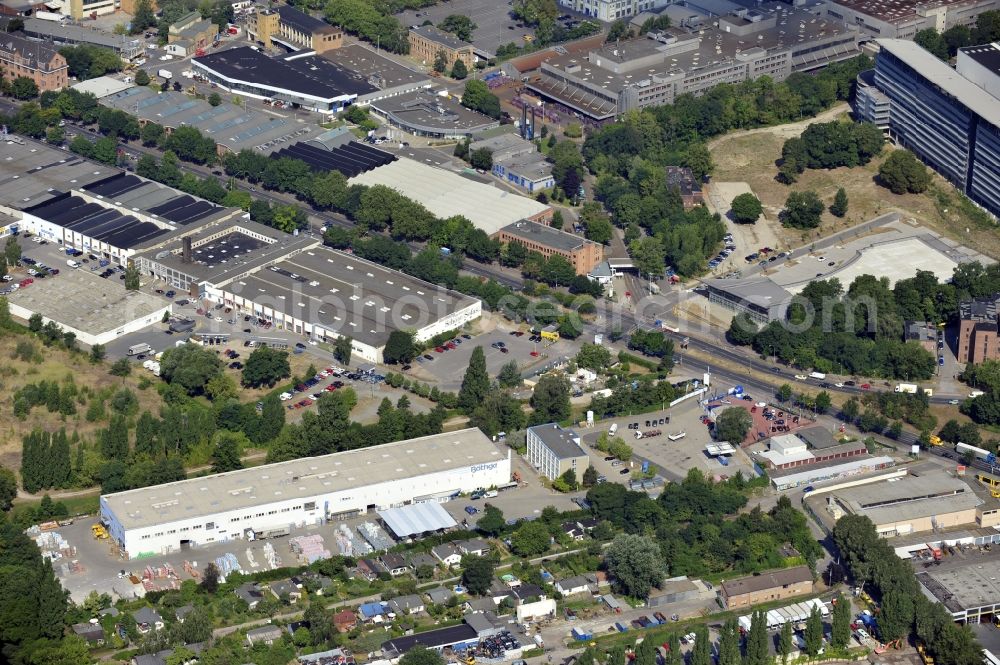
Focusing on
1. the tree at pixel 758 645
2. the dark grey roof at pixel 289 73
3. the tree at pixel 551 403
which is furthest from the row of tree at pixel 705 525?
the dark grey roof at pixel 289 73

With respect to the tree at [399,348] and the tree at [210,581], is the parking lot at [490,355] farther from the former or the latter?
the tree at [210,581]

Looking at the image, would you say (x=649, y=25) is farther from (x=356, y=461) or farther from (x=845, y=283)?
(x=356, y=461)

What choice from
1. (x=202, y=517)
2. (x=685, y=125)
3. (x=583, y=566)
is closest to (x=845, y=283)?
(x=685, y=125)

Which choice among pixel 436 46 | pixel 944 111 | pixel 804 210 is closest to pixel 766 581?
pixel 804 210

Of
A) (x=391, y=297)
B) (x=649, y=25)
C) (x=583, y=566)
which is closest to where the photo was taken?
(x=583, y=566)

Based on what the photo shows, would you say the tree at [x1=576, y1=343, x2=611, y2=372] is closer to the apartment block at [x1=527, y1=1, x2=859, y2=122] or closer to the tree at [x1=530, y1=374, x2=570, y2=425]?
the tree at [x1=530, y1=374, x2=570, y2=425]

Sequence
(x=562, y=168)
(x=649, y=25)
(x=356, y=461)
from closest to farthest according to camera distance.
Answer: (x=356, y=461) < (x=562, y=168) < (x=649, y=25)

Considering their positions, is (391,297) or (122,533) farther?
(391,297)

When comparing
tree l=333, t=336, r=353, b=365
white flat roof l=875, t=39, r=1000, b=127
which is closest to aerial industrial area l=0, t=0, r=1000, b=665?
white flat roof l=875, t=39, r=1000, b=127
